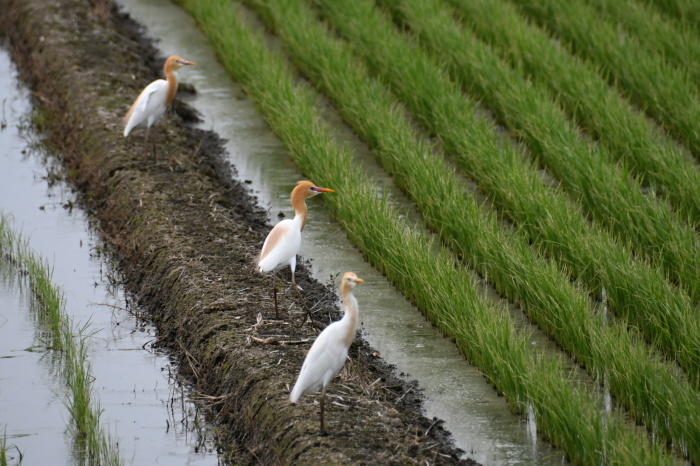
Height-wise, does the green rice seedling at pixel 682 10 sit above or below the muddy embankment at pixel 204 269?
above

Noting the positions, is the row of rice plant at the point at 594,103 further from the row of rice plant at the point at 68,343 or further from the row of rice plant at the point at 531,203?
the row of rice plant at the point at 68,343

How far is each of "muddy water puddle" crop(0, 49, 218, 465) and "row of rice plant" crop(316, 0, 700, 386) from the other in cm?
222

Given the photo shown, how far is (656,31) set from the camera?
9586 mm

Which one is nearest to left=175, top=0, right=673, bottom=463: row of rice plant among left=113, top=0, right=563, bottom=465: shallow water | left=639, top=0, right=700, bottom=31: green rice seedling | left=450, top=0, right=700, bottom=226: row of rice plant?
left=113, top=0, right=563, bottom=465: shallow water

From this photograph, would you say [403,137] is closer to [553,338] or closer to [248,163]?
[248,163]

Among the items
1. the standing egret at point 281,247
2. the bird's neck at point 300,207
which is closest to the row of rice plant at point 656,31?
the bird's neck at point 300,207

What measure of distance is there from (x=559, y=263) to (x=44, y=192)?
3714mm

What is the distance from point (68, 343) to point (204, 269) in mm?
934

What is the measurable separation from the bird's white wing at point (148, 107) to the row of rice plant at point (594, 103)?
3.09 m

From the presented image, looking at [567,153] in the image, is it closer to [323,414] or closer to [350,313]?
[350,313]

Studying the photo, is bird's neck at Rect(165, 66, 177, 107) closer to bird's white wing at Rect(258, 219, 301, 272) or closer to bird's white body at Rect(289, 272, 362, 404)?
bird's white wing at Rect(258, 219, 301, 272)

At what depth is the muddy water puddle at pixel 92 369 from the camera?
4.27m

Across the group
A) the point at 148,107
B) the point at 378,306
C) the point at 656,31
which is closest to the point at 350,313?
the point at 378,306

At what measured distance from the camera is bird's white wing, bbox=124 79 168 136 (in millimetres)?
6949
